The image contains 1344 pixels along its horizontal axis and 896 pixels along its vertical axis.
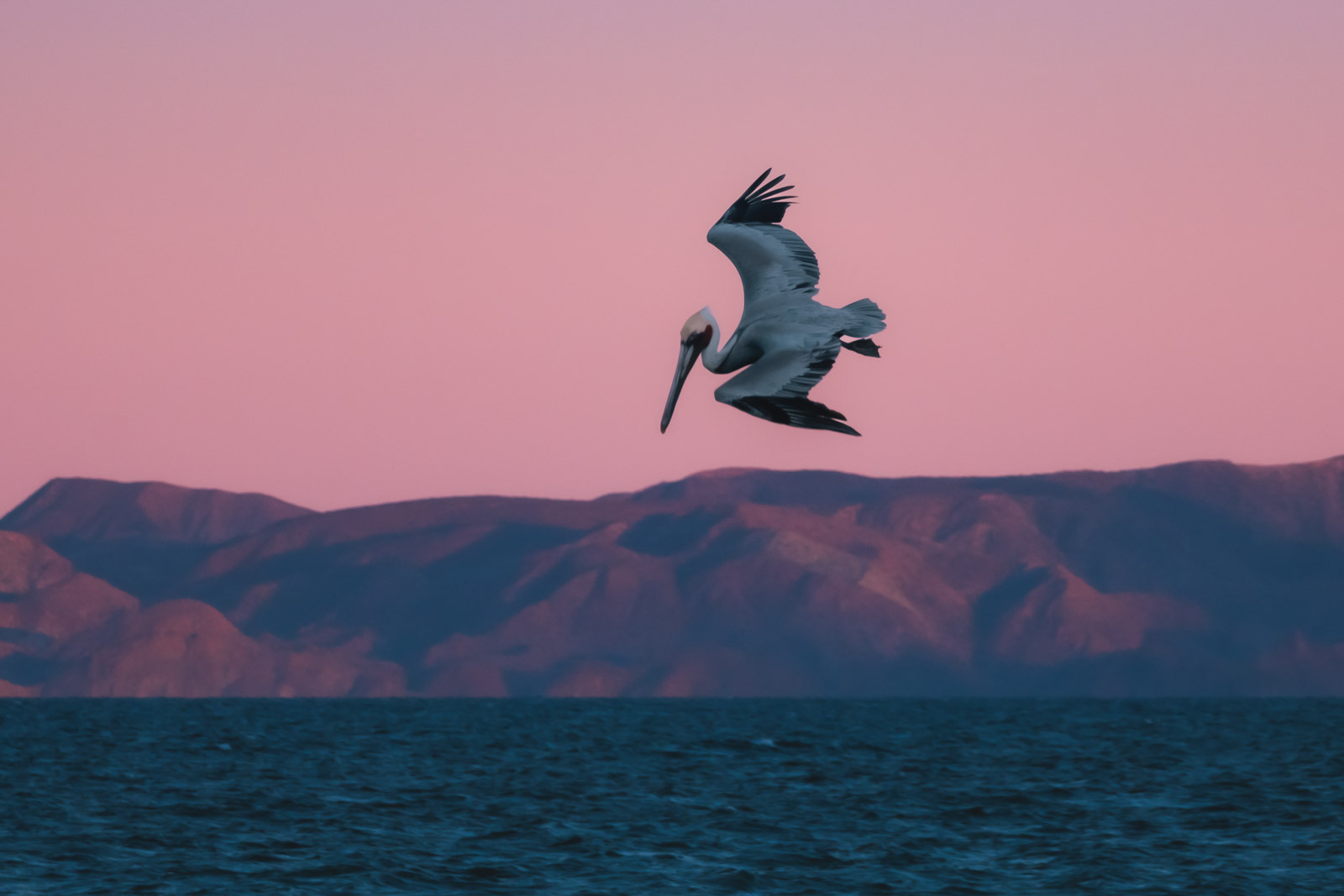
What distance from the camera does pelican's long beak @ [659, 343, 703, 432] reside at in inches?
395

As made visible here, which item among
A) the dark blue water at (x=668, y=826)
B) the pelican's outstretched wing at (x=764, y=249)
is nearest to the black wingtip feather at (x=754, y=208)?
the pelican's outstretched wing at (x=764, y=249)

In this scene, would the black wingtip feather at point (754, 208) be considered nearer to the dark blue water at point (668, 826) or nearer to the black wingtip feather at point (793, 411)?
the black wingtip feather at point (793, 411)

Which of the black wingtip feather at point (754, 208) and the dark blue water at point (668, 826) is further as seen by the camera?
the dark blue water at point (668, 826)

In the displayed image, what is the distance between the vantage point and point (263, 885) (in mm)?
75375

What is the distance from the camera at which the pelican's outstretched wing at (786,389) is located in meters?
9.77

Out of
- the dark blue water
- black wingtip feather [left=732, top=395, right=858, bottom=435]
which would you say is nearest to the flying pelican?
black wingtip feather [left=732, top=395, right=858, bottom=435]

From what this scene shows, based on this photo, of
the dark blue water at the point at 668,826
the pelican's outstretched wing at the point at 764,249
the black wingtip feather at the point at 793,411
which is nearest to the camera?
the black wingtip feather at the point at 793,411

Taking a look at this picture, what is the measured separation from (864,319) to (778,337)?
19.7 inches

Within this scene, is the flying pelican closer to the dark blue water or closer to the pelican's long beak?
the pelican's long beak

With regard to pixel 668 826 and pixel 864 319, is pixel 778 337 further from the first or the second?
pixel 668 826

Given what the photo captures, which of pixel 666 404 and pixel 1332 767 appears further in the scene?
pixel 1332 767

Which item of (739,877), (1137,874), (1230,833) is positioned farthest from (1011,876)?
(1230,833)

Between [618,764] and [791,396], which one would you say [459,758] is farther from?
[791,396]

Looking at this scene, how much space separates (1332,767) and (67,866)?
127m
